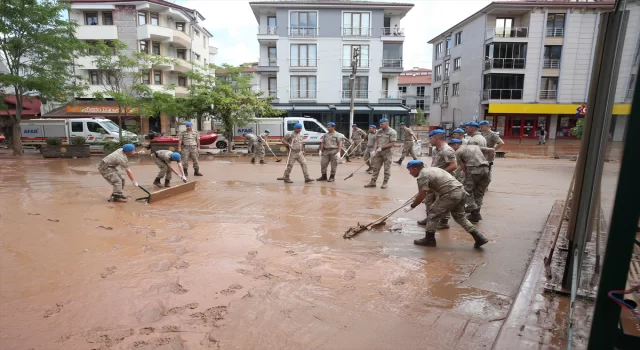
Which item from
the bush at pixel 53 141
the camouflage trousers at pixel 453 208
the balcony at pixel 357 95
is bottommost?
the bush at pixel 53 141

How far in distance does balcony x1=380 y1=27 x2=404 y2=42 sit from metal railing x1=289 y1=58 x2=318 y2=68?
5462 millimetres

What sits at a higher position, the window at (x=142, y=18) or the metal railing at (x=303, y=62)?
the window at (x=142, y=18)

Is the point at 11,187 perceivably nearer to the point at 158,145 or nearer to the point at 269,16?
the point at 158,145

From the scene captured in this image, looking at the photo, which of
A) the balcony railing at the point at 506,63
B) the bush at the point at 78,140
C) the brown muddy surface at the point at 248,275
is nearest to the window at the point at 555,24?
the balcony railing at the point at 506,63

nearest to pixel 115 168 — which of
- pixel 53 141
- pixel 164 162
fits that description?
pixel 164 162

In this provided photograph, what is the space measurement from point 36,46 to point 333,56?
19.1 metres

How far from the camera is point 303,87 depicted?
30.8 metres

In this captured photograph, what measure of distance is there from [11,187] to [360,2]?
1032 inches

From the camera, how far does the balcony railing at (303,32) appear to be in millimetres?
30141

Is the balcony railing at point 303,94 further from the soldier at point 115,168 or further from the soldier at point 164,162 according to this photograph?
the soldier at point 115,168

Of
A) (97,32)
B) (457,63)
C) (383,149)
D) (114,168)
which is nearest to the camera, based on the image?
(114,168)

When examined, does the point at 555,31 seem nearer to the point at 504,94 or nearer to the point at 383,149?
the point at 504,94

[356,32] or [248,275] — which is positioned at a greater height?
[356,32]

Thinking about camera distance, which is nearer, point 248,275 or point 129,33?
point 248,275
